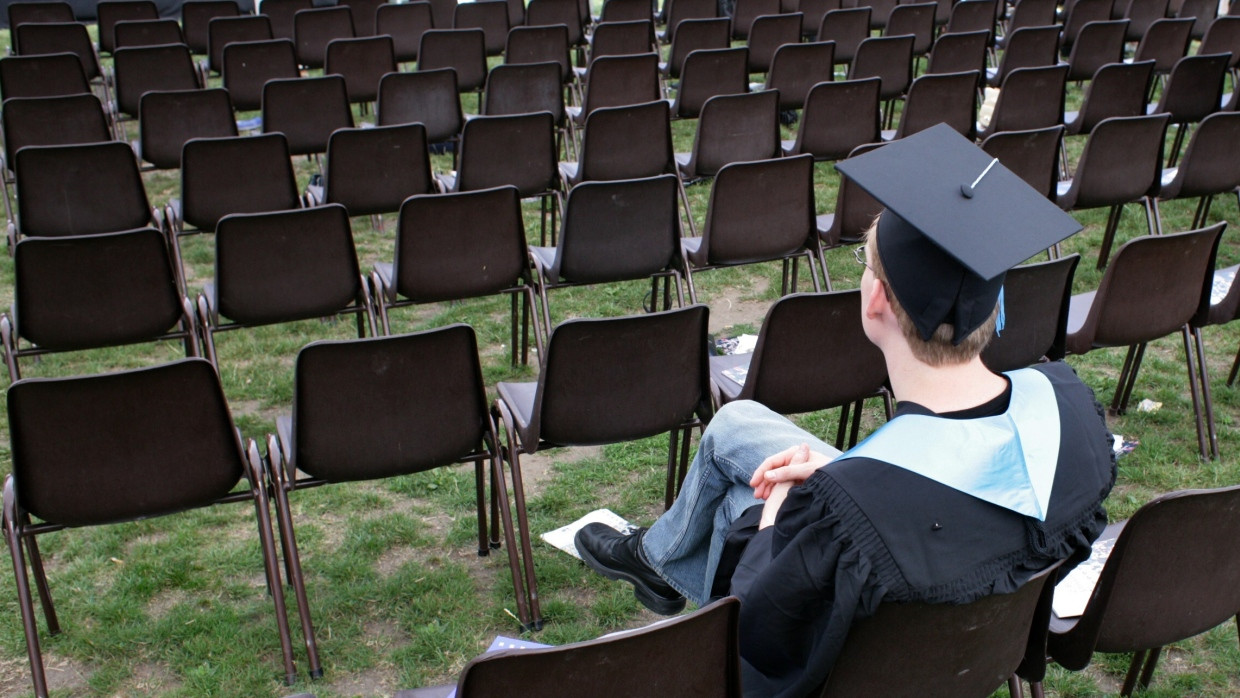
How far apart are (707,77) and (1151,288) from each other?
3.90m

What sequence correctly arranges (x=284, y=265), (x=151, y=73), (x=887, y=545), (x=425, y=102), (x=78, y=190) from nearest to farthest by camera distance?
(x=887, y=545)
(x=284, y=265)
(x=78, y=190)
(x=425, y=102)
(x=151, y=73)

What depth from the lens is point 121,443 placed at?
303 cm

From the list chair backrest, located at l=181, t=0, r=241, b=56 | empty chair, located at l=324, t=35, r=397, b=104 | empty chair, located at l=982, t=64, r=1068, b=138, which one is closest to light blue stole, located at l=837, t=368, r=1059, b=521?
empty chair, located at l=982, t=64, r=1068, b=138

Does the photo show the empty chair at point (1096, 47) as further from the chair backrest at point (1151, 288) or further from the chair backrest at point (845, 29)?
the chair backrest at point (1151, 288)

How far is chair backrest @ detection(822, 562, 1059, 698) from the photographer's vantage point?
2.04 metres

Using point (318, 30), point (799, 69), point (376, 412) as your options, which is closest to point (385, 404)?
point (376, 412)

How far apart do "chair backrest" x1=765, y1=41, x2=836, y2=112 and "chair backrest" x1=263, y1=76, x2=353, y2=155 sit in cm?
265

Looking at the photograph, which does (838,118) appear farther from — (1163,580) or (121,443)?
(121,443)

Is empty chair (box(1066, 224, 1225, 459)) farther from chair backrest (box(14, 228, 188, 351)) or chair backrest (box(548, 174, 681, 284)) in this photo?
chair backrest (box(14, 228, 188, 351))

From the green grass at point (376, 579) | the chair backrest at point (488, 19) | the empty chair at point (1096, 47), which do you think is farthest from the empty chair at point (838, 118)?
the chair backrest at point (488, 19)

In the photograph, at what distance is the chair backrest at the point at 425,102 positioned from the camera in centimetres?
665

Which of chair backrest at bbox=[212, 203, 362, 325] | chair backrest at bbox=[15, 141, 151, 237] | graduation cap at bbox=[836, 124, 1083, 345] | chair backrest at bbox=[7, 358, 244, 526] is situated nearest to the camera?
graduation cap at bbox=[836, 124, 1083, 345]

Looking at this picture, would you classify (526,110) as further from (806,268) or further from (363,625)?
(363,625)

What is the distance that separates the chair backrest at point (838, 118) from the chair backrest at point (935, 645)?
14.3ft
